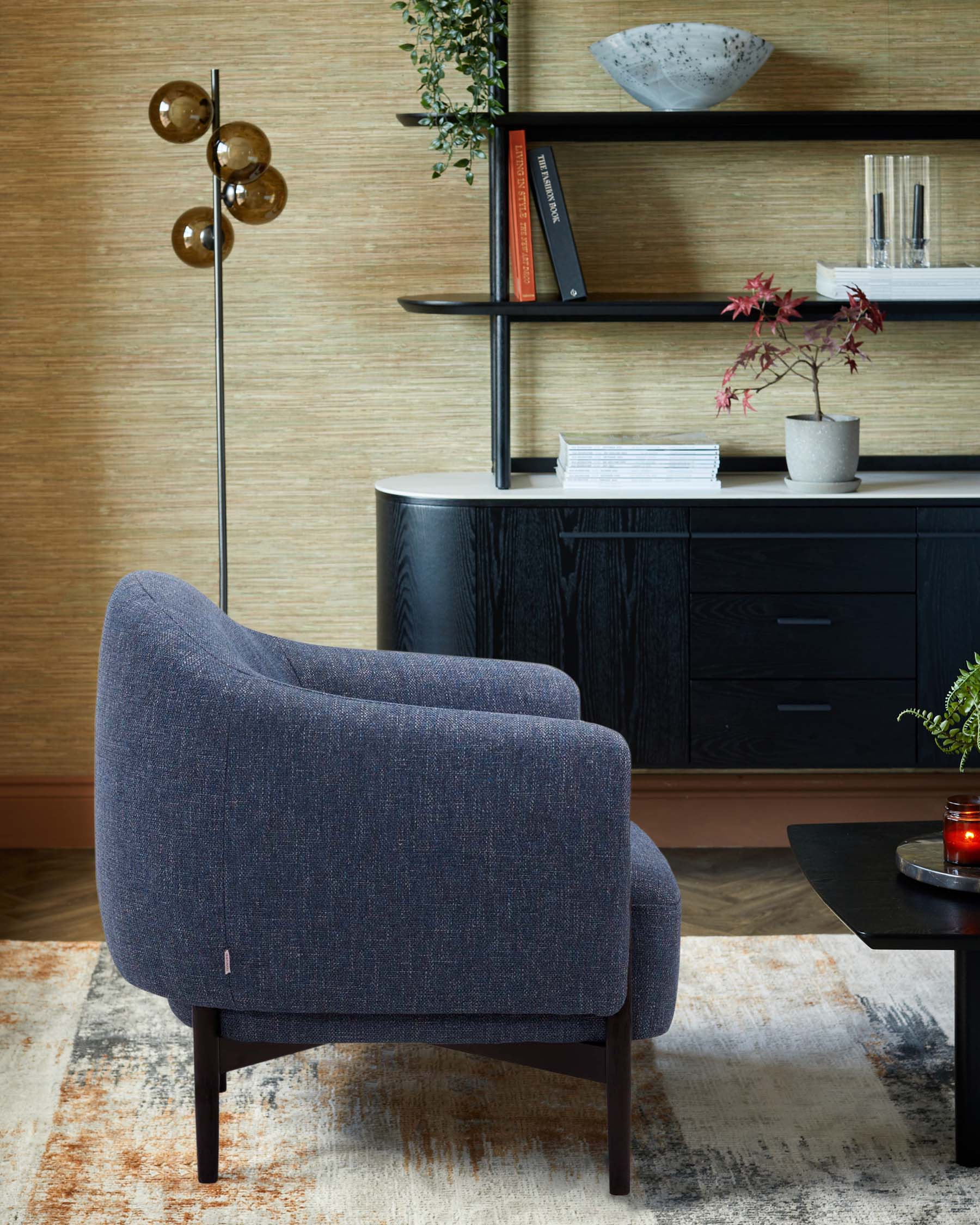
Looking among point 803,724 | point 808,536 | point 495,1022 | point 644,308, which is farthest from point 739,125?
point 495,1022

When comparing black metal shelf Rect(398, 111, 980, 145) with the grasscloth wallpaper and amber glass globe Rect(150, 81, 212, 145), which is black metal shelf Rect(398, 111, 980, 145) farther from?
amber glass globe Rect(150, 81, 212, 145)

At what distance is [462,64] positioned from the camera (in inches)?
122

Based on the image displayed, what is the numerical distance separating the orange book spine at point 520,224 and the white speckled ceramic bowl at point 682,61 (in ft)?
0.88

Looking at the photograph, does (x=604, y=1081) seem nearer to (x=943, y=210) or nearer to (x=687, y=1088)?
(x=687, y=1088)

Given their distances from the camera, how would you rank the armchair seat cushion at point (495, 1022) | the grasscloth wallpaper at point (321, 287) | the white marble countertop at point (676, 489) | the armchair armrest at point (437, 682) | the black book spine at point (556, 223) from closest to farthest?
the armchair seat cushion at point (495, 1022) → the armchair armrest at point (437, 682) → the white marble countertop at point (676, 489) → the black book spine at point (556, 223) → the grasscloth wallpaper at point (321, 287)

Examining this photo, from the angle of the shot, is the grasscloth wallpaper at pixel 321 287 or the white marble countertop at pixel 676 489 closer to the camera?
the white marble countertop at pixel 676 489

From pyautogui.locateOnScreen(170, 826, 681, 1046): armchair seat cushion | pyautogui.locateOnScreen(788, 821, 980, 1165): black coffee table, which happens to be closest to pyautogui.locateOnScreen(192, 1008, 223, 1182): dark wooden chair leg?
pyautogui.locateOnScreen(170, 826, 681, 1046): armchair seat cushion

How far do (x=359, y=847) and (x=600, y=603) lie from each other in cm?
142

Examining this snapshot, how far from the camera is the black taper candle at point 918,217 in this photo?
324 centimetres

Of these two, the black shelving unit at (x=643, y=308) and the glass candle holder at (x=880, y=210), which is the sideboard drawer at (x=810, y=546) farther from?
the glass candle holder at (x=880, y=210)

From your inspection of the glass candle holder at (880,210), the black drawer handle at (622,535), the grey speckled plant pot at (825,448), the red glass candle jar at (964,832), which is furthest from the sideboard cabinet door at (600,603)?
the red glass candle jar at (964,832)

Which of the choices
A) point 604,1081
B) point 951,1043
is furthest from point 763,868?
point 604,1081

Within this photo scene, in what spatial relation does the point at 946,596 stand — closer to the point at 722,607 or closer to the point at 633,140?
the point at 722,607

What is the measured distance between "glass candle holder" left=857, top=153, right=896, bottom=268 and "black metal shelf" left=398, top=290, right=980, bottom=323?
0.45ft
